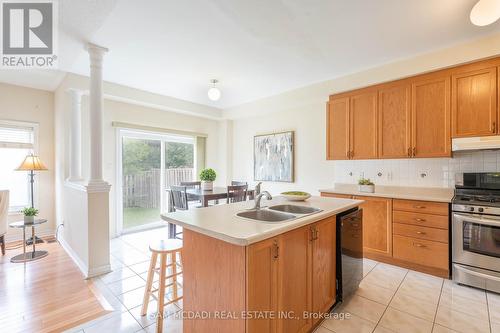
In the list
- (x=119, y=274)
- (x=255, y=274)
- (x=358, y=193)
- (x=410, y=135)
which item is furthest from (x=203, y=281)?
(x=410, y=135)

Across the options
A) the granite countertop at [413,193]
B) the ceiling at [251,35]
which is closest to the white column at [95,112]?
the ceiling at [251,35]

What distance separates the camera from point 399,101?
3.13m

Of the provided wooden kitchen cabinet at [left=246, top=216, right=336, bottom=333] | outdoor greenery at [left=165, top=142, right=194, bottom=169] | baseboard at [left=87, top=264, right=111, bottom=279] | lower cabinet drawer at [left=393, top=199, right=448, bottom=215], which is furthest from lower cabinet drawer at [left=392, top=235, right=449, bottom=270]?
outdoor greenery at [left=165, top=142, right=194, bottom=169]

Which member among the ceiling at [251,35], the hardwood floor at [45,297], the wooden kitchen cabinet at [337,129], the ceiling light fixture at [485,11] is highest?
the ceiling at [251,35]

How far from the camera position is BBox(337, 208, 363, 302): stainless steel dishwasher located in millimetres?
2020

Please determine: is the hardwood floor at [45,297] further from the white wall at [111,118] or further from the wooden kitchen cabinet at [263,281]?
the wooden kitchen cabinet at [263,281]

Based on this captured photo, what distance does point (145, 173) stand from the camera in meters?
4.65

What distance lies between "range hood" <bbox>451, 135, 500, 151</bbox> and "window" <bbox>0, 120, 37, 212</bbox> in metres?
6.18

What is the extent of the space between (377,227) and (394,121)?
56.6 inches

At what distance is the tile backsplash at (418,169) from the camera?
110 inches

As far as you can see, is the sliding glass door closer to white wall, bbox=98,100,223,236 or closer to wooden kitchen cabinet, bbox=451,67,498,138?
white wall, bbox=98,100,223,236

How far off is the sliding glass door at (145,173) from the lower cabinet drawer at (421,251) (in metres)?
4.18

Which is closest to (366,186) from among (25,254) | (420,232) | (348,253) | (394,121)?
(420,232)

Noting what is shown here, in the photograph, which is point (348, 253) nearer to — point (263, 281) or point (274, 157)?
point (263, 281)
